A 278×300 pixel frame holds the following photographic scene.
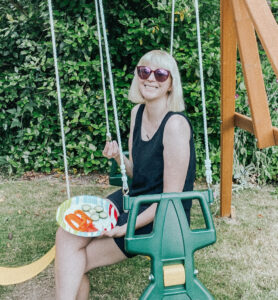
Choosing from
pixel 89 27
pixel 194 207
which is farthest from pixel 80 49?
pixel 194 207

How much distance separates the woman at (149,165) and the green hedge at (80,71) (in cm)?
220

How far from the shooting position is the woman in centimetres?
172

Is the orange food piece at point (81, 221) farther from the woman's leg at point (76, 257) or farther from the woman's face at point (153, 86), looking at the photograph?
the woman's face at point (153, 86)

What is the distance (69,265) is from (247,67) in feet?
5.02

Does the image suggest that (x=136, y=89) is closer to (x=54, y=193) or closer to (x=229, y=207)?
(x=229, y=207)

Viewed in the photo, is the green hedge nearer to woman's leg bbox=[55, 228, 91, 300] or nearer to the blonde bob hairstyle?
the blonde bob hairstyle

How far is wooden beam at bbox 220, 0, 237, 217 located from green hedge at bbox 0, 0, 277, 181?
3.67ft

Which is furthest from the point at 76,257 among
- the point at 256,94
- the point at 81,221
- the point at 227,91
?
the point at 227,91

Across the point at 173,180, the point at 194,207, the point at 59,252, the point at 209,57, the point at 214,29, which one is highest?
the point at 214,29

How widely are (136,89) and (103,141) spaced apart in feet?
7.78

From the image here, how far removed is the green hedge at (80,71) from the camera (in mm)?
4137

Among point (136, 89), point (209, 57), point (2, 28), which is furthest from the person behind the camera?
point (2, 28)

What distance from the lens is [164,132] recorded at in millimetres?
1791

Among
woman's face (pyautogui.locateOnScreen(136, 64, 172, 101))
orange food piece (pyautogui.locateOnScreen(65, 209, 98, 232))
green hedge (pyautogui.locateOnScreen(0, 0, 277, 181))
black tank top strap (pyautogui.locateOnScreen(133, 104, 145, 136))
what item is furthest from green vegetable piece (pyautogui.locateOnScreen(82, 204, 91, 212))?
green hedge (pyautogui.locateOnScreen(0, 0, 277, 181))
